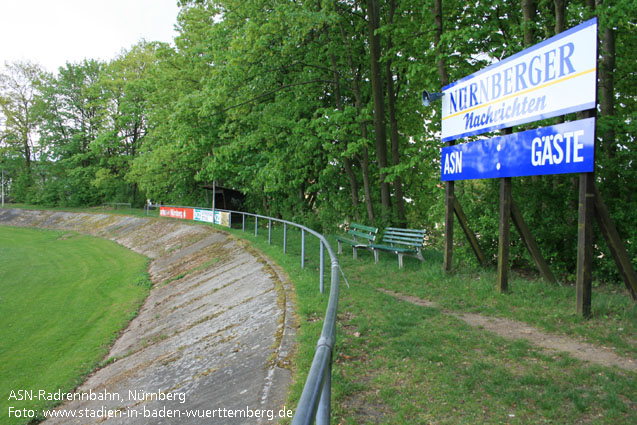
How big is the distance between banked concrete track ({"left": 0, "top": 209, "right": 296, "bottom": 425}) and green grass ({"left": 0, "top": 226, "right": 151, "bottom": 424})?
57 cm

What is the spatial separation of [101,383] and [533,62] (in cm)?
854

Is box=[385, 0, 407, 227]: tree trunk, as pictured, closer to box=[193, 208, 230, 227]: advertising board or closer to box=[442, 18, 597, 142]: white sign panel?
box=[442, 18, 597, 142]: white sign panel

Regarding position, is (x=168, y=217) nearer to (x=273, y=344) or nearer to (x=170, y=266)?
(x=170, y=266)

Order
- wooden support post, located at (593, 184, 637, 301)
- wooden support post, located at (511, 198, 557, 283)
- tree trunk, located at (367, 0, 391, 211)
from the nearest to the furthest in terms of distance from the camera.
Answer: wooden support post, located at (593, 184, 637, 301) < wooden support post, located at (511, 198, 557, 283) < tree trunk, located at (367, 0, 391, 211)

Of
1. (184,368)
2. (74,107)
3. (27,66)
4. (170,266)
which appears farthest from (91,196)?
(184,368)

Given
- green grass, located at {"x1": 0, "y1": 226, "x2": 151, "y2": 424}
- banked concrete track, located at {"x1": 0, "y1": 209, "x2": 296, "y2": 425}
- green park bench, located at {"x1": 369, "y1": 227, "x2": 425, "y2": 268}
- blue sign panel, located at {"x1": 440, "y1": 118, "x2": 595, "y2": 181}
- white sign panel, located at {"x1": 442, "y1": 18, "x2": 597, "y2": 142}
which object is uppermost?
white sign panel, located at {"x1": 442, "y1": 18, "x2": 597, "y2": 142}

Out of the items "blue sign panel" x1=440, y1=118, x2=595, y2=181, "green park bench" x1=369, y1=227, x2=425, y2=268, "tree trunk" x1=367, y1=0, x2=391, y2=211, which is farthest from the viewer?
"tree trunk" x1=367, y1=0, x2=391, y2=211

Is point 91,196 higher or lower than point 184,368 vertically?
higher

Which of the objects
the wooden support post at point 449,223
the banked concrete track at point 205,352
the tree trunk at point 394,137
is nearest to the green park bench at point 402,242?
the wooden support post at point 449,223

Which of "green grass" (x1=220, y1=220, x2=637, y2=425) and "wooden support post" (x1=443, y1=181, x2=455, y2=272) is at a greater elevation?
Answer: "wooden support post" (x1=443, y1=181, x2=455, y2=272)

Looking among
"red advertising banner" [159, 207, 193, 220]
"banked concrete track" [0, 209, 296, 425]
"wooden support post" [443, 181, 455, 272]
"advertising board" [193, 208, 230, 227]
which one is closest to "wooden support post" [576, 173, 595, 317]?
"wooden support post" [443, 181, 455, 272]

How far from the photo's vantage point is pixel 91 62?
4353 cm

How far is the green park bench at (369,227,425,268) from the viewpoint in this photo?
9.56 meters

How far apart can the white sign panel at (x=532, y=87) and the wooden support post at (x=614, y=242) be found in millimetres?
1343
